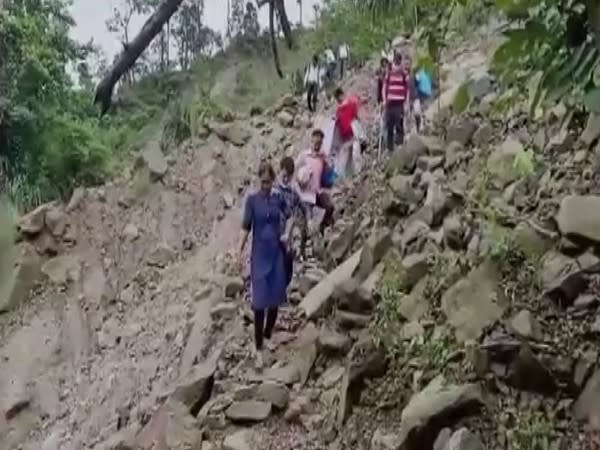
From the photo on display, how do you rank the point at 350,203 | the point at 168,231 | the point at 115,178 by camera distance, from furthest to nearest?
the point at 115,178
the point at 168,231
the point at 350,203

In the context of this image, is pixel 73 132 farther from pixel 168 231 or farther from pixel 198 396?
pixel 198 396

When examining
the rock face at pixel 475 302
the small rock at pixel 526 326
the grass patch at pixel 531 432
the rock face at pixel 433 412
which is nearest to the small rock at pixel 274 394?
the rock face at pixel 475 302

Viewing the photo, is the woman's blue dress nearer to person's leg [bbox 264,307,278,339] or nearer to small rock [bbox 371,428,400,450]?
person's leg [bbox 264,307,278,339]

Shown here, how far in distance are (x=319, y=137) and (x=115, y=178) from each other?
6203 millimetres

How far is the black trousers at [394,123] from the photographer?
959cm

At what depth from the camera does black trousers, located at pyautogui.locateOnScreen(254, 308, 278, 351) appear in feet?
22.1

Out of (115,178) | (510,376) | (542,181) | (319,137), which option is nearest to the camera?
(510,376)

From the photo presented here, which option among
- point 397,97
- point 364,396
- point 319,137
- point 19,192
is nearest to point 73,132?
point 19,192

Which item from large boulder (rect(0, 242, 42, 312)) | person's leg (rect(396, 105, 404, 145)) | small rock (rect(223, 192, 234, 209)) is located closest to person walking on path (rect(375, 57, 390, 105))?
person's leg (rect(396, 105, 404, 145))

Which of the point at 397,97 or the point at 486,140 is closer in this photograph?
the point at 486,140

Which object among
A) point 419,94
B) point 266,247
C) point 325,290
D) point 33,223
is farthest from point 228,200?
point 266,247

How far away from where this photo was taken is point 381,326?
6.05 meters

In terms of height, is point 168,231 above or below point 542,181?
below

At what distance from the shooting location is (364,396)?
5.75 metres
